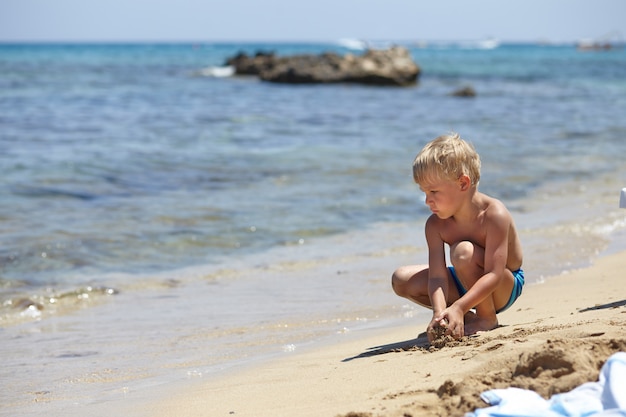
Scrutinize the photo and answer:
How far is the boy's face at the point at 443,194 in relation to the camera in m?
3.43

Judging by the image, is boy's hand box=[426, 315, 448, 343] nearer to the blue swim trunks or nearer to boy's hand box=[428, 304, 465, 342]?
boy's hand box=[428, 304, 465, 342]

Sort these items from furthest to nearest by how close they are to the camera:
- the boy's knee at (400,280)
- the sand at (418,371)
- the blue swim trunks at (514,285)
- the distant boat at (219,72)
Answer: the distant boat at (219,72) → the boy's knee at (400,280) → the blue swim trunks at (514,285) → the sand at (418,371)

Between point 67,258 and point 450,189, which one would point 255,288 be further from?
point 450,189

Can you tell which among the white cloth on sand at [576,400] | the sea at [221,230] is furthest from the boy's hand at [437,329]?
the white cloth on sand at [576,400]

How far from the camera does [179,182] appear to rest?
9.50 meters

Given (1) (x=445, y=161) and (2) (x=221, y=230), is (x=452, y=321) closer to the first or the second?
(1) (x=445, y=161)

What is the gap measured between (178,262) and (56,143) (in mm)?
6958

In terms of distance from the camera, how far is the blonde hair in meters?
3.37

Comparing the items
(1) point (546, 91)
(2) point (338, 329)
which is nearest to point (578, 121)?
(1) point (546, 91)

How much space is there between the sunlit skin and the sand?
12 cm

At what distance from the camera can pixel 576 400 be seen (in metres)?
2.37

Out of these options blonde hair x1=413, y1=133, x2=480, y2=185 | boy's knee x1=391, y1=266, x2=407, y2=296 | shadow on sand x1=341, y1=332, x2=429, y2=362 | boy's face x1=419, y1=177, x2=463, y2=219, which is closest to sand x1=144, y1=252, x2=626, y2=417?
shadow on sand x1=341, y1=332, x2=429, y2=362

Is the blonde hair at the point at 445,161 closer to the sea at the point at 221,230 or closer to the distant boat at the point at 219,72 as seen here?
the sea at the point at 221,230

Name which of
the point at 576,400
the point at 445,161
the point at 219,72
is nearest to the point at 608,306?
the point at 445,161
